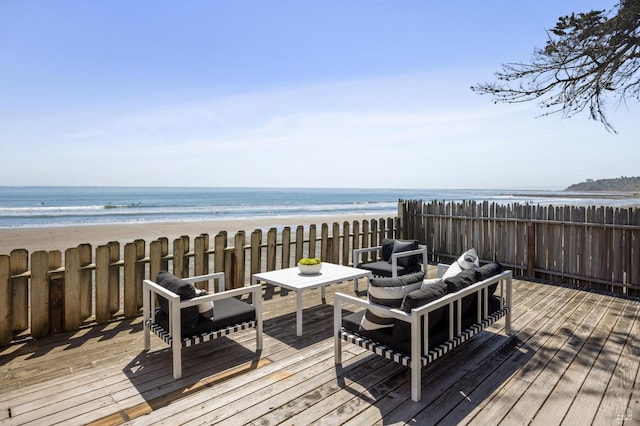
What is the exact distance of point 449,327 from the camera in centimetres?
263

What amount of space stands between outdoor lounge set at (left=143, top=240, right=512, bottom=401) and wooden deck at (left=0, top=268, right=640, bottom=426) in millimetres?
228

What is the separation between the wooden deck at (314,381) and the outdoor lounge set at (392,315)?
228 mm

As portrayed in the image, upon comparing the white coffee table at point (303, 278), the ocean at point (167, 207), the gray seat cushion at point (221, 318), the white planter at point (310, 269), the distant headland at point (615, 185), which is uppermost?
the distant headland at point (615, 185)

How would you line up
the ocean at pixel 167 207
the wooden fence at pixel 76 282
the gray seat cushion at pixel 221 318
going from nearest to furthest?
the gray seat cushion at pixel 221 318, the wooden fence at pixel 76 282, the ocean at pixel 167 207

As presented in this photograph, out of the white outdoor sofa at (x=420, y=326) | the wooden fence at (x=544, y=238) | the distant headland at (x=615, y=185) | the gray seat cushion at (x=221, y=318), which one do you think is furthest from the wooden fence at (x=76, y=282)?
the distant headland at (x=615, y=185)

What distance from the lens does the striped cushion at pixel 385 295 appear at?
255 cm

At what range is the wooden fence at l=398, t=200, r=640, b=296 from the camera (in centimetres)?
527

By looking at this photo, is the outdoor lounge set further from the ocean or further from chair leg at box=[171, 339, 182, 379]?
the ocean

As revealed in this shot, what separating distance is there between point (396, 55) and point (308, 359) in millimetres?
7495

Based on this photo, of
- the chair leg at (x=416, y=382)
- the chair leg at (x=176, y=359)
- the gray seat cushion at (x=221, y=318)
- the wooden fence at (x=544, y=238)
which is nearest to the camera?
the chair leg at (x=416, y=382)

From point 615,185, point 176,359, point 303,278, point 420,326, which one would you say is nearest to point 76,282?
point 176,359

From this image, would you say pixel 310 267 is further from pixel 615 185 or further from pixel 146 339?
pixel 615 185

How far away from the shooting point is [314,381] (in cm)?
260

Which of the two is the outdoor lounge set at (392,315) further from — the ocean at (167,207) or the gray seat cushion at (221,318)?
the ocean at (167,207)
